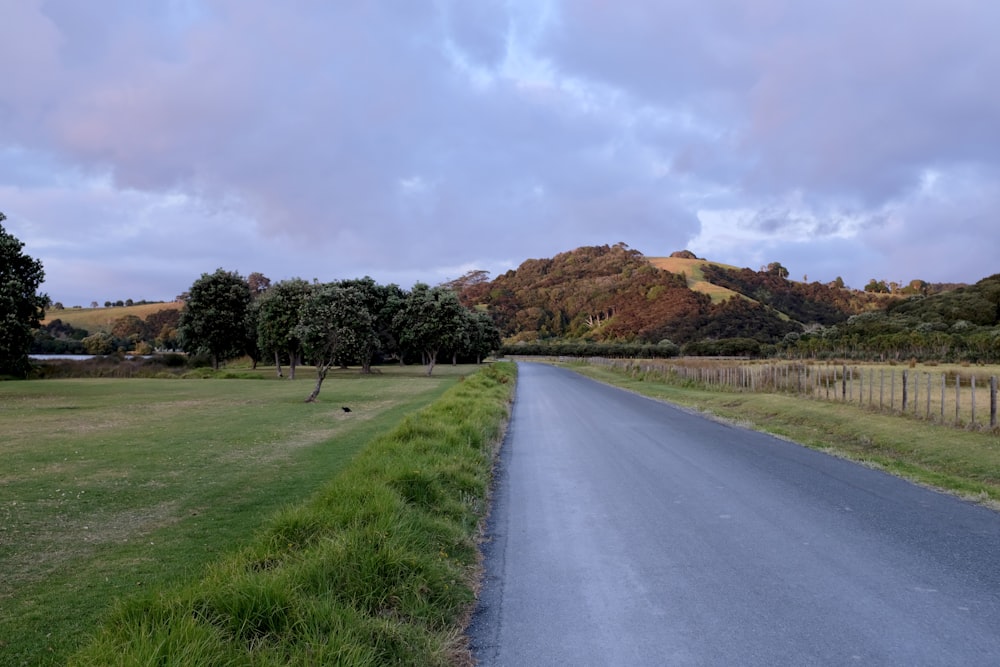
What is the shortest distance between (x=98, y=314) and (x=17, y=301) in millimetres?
121927

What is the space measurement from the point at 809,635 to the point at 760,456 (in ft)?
26.9

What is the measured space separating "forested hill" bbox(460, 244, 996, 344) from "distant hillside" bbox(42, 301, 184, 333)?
68.6 meters

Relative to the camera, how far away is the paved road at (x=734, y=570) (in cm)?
388

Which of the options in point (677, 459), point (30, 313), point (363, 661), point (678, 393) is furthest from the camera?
point (678, 393)

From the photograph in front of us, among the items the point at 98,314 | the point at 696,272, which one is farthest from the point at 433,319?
the point at 696,272

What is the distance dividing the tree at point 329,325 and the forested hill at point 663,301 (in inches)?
3643

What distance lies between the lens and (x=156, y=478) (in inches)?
397

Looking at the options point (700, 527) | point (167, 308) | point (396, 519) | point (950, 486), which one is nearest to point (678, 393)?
point (950, 486)

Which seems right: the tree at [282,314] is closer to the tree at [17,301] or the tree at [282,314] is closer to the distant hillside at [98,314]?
the tree at [17,301]

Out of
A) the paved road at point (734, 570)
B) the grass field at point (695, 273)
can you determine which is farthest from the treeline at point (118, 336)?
the grass field at point (695, 273)

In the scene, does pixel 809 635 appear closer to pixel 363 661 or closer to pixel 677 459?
pixel 363 661

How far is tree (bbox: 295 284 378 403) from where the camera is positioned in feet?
83.8

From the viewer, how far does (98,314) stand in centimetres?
13175

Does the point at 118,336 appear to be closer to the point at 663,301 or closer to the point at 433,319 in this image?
the point at 433,319
